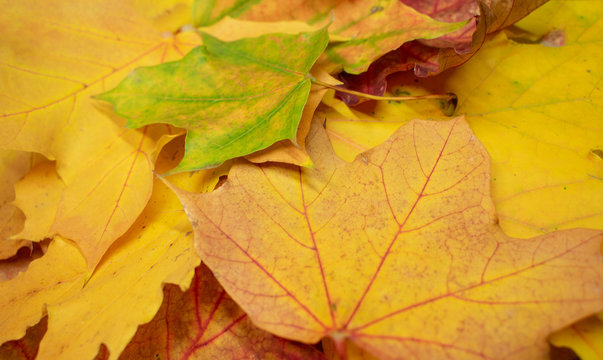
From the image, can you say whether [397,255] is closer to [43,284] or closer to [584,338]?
[584,338]

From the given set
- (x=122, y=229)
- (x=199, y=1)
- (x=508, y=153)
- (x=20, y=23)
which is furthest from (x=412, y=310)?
(x=20, y=23)

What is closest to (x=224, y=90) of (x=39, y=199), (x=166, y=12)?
(x=166, y=12)

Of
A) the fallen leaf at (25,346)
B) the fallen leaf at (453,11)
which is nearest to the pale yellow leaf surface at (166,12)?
the fallen leaf at (453,11)

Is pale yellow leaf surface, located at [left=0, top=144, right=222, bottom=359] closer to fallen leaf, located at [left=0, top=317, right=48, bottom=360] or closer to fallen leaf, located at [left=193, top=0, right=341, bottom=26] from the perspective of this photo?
fallen leaf, located at [left=0, top=317, right=48, bottom=360]

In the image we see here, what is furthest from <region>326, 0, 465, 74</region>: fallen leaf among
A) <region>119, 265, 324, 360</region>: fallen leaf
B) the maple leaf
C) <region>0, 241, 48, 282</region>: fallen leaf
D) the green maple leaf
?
<region>0, 241, 48, 282</region>: fallen leaf

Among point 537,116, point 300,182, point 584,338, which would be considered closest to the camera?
point 584,338

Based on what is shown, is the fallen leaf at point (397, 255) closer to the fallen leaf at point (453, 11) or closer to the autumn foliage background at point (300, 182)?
the autumn foliage background at point (300, 182)

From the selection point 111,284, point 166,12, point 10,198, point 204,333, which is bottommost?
point 204,333

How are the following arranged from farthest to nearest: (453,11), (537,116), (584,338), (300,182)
→ (453,11) → (537,116) → (300,182) → (584,338)
